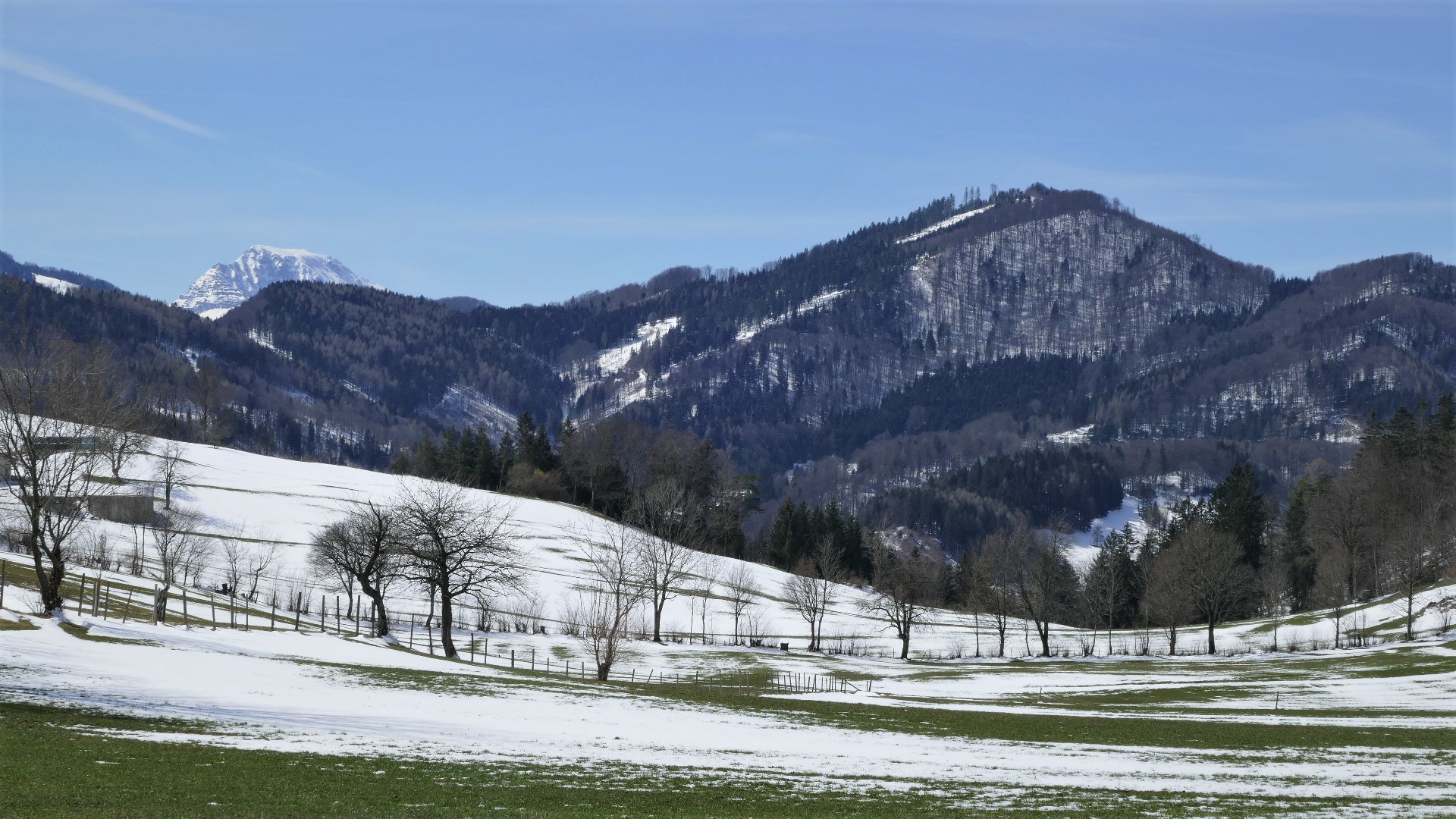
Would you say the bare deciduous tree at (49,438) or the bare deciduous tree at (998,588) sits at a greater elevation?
the bare deciduous tree at (49,438)

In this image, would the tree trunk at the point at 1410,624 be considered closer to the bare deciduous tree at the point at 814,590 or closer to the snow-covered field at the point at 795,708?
the snow-covered field at the point at 795,708

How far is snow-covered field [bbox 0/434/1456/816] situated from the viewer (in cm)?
2827

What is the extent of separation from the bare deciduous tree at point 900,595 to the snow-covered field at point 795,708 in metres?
10.7

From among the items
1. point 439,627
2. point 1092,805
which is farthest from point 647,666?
point 1092,805

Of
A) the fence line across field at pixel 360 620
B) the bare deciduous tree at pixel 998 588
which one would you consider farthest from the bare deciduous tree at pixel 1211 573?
the bare deciduous tree at pixel 998 588

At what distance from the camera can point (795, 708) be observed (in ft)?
154

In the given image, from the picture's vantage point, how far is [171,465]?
11238 centimetres

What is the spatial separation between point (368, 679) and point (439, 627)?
4172 cm

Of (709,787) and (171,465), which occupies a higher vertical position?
(171,465)

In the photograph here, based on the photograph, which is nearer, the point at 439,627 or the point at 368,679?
the point at 368,679

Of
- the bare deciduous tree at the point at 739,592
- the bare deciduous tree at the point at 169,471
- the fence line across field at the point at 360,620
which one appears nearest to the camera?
the fence line across field at the point at 360,620

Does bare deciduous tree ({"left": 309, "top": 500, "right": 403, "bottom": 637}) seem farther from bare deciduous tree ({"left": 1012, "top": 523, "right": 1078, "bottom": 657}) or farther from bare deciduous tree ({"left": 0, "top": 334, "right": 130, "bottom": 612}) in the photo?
bare deciduous tree ({"left": 1012, "top": 523, "right": 1078, "bottom": 657})

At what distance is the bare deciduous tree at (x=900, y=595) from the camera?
9600cm

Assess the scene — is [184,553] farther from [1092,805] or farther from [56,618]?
[1092,805]
